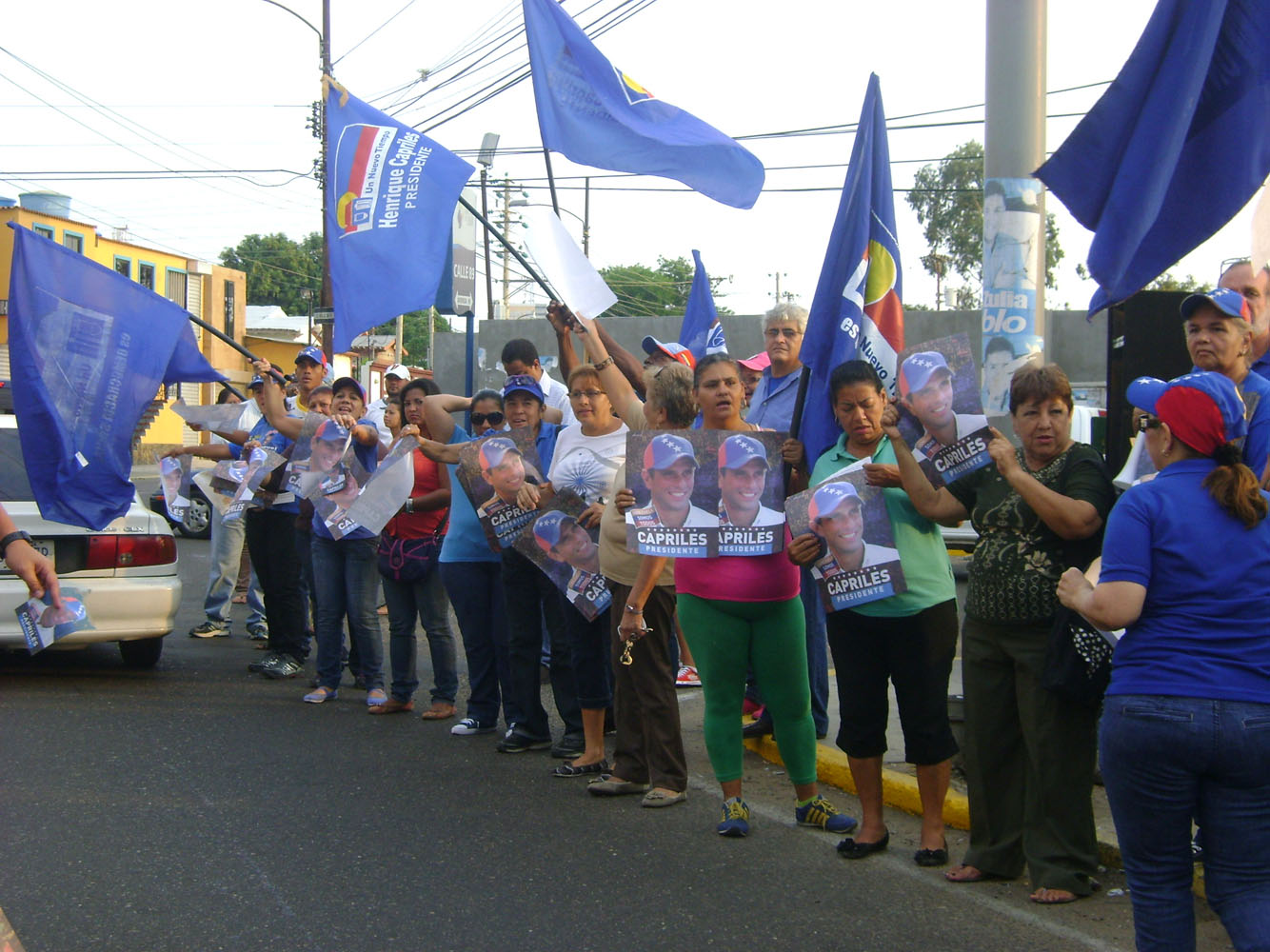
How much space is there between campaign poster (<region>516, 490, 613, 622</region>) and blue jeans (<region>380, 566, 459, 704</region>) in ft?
4.71

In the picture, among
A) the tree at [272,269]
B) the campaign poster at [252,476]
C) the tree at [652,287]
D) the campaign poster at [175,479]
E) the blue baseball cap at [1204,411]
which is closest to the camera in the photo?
the blue baseball cap at [1204,411]

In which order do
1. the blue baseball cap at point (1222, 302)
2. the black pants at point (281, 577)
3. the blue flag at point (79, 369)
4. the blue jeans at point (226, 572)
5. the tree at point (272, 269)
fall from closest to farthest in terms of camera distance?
the blue baseball cap at point (1222, 302) < the blue flag at point (79, 369) < the black pants at point (281, 577) < the blue jeans at point (226, 572) < the tree at point (272, 269)

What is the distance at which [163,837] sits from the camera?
196 inches

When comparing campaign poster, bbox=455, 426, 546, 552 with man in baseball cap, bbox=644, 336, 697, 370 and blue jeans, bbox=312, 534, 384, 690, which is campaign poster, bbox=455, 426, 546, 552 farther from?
blue jeans, bbox=312, 534, 384, 690

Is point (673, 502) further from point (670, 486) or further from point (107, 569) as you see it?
point (107, 569)

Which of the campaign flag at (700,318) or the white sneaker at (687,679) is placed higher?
the campaign flag at (700,318)

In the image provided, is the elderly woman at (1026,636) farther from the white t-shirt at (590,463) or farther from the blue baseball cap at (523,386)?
the blue baseball cap at (523,386)

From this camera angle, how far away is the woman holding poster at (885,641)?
465 cm

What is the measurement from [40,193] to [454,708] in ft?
136

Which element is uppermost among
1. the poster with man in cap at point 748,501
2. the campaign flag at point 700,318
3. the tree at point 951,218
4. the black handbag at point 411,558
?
the tree at point 951,218

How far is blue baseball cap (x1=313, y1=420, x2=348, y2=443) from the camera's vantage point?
7594 millimetres

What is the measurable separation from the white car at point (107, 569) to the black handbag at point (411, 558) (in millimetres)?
A: 1650

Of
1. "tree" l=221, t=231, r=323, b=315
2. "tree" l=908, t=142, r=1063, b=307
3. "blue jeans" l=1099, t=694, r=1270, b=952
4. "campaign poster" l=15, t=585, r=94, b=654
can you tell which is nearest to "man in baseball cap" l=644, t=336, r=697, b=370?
"campaign poster" l=15, t=585, r=94, b=654

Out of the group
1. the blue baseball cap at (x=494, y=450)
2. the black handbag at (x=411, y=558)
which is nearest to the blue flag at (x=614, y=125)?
the blue baseball cap at (x=494, y=450)
